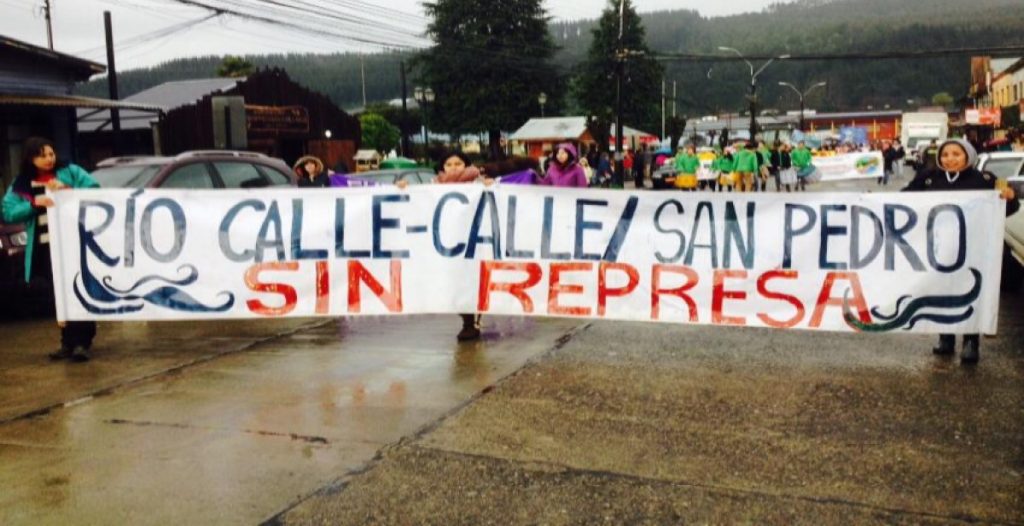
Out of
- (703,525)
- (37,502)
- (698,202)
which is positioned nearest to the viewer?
(703,525)

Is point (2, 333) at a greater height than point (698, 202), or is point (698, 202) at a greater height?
point (698, 202)

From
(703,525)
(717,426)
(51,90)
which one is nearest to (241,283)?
(717,426)

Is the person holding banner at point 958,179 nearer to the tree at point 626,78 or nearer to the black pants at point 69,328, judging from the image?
the black pants at point 69,328

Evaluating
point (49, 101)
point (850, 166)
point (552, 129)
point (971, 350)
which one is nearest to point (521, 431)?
point (971, 350)

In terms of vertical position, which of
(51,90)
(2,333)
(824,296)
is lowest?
(2,333)

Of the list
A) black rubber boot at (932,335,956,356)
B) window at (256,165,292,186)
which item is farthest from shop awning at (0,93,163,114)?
black rubber boot at (932,335,956,356)

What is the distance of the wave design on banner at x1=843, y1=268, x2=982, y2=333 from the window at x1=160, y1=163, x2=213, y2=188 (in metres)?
6.97

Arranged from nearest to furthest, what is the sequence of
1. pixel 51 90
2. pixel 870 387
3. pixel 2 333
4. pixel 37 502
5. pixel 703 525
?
pixel 703 525
pixel 37 502
pixel 870 387
pixel 2 333
pixel 51 90

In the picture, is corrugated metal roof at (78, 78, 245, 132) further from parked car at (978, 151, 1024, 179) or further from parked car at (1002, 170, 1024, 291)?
parked car at (1002, 170, 1024, 291)

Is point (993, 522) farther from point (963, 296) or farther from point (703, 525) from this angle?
point (963, 296)

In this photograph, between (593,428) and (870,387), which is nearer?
(593,428)

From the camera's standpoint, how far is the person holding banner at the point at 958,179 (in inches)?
268

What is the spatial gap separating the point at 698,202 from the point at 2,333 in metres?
6.47

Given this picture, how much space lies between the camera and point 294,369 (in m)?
6.89
